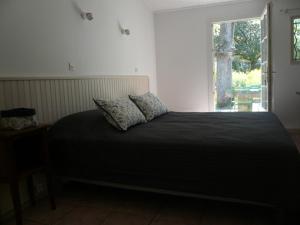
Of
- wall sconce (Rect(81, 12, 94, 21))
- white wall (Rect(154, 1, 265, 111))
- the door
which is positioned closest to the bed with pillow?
wall sconce (Rect(81, 12, 94, 21))

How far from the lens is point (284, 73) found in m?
4.44

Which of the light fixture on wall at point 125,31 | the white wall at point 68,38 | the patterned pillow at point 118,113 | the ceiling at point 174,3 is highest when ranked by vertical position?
the ceiling at point 174,3

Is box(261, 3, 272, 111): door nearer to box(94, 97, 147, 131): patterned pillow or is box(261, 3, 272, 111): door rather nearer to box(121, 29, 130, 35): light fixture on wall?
box(121, 29, 130, 35): light fixture on wall

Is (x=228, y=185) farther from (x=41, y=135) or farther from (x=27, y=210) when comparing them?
(x=27, y=210)

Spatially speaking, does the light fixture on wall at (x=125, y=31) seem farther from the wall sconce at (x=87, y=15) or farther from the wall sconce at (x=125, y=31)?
the wall sconce at (x=87, y=15)

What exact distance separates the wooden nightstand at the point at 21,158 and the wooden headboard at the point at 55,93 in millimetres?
344

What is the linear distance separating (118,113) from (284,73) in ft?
10.7

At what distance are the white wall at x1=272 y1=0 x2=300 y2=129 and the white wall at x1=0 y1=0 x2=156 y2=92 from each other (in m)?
2.25

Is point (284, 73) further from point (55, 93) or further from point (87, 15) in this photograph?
point (55, 93)

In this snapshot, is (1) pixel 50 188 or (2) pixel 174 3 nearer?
(1) pixel 50 188

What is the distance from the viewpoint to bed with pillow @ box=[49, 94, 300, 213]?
1754 millimetres

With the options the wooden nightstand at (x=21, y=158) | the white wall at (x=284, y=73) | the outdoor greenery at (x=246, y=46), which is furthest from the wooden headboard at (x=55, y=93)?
the outdoor greenery at (x=246, y=46)

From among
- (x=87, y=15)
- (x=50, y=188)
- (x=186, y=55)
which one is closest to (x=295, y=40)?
(x=186, y=55)

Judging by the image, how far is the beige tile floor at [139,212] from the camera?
6.49 ft
